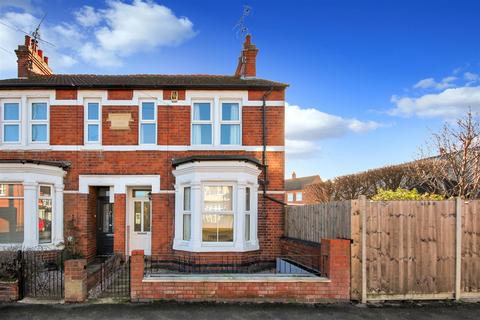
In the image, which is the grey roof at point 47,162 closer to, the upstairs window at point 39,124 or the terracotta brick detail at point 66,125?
the terracotta brick detail at point 66,125

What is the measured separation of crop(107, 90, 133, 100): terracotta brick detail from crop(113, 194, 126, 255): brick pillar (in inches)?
126

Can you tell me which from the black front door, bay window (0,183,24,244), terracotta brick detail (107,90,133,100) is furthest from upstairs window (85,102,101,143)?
bay window (0,183,24,244)

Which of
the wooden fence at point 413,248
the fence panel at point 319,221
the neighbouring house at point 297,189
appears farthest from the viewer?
the neighbouring house at point 297,189

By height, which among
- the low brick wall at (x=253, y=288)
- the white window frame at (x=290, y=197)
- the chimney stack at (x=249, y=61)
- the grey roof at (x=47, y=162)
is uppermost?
the chimney stack at (x=249, y=61)

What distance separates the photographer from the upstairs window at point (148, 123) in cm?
1085

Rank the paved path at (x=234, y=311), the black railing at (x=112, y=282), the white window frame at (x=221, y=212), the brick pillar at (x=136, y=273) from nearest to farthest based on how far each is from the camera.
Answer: the paved path at (x=234, y=311) → the brick pillar at (x=136, y=273) → the black railing at (x=112, y=282) → the white window frame at (x=221, y=212)

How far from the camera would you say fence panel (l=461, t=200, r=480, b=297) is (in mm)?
6812

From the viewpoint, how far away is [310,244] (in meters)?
8.02

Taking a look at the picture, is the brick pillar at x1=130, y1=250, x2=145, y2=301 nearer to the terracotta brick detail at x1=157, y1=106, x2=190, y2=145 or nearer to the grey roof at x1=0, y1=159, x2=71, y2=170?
the terracotta brick detail at x1=157, y1=106, x2=190, y2=145

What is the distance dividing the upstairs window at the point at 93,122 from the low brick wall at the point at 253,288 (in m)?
5.72

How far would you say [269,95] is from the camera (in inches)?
430

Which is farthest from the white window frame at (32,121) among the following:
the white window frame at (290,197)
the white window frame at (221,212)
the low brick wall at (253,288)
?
the white window frame at (290,197)

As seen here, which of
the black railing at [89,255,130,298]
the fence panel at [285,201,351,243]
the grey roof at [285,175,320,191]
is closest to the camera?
the fence panel at [285,201,351,243]

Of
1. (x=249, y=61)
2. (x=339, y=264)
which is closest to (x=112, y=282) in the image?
(x=339, y=264)
